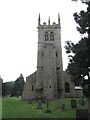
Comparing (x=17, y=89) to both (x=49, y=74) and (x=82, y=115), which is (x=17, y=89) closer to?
(x=49, y=74)

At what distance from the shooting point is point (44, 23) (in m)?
54.6

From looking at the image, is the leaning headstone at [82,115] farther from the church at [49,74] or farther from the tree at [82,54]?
the church at [49,74]

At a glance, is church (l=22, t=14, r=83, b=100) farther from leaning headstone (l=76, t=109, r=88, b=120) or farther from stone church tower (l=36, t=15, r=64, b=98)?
leaning headstone (l=76, t=109, r=88, b=120)

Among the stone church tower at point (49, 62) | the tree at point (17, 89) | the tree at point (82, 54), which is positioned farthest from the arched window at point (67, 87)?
the tree at point (17, 89)

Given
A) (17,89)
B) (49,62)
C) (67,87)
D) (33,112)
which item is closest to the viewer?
→ (33,112)

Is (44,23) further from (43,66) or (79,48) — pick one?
(79,48)

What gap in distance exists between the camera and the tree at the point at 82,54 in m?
17.8

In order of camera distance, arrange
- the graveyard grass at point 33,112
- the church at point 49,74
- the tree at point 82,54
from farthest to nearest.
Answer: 1. the church at point 49,74
2. the graveyard grass at point 33,112
3. the tree at point 82,54

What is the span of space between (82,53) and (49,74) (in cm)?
2958

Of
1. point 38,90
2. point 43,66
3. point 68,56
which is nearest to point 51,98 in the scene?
point 38,90

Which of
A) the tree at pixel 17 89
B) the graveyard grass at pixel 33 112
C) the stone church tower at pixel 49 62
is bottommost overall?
the graveyard grass at pixel 33 112

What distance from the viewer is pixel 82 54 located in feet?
Result: 58.6

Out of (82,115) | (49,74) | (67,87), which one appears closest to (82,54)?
(82,115)

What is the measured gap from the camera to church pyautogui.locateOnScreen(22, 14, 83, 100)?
47.1 meters
